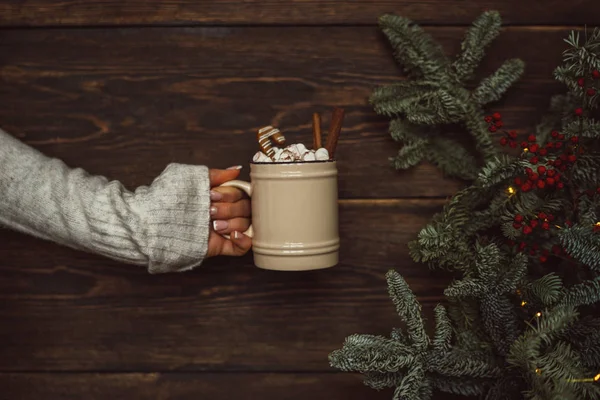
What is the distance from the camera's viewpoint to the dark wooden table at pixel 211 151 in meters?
1.03

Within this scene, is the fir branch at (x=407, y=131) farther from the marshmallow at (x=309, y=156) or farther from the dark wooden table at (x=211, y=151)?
the marshmallow at (x=309, y=156)

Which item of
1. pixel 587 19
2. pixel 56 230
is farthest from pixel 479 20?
pixel 56 230

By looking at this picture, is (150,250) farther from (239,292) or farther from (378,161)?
(378,161)

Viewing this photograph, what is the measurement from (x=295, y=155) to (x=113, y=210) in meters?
0.26

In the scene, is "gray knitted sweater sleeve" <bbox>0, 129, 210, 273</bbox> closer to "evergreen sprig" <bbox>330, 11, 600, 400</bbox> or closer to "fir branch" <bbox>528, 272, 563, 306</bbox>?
"evergreen sprig" <bbox>330, 11, 600, 400</bbox>

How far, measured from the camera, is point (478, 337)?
93 centimetres

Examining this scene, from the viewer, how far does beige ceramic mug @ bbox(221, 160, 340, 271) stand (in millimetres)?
859

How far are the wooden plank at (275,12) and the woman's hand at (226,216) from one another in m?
0.27

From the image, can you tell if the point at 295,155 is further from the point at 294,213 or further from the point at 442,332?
the point at 442,332

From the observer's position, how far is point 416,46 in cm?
99

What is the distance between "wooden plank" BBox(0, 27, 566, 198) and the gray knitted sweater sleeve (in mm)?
131

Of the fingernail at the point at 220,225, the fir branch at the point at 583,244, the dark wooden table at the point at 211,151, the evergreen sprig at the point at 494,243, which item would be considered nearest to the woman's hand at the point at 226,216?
the fingernail at the point at 220,225

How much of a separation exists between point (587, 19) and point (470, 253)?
43 centimetres

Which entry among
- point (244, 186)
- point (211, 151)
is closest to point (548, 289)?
point (244, 186)
